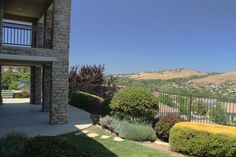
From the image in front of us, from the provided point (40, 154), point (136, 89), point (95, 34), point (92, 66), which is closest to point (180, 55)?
point (95, 34)

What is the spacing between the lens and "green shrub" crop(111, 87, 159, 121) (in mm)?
11266

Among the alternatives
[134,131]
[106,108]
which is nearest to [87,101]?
[106,108]

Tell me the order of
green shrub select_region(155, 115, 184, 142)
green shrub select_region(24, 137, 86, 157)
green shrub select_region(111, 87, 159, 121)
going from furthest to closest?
green shrub select_region(111, 87, 159, 121) → green shrub select_region(155, 115, 184, 142) → green shrub select_region(24, 137, 86, 157)

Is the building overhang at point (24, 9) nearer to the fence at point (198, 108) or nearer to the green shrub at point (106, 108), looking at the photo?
the green shrub at point (106, 108)

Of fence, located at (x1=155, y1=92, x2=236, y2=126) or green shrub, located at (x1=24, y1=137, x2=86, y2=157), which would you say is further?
fence, located at (x1=155, y1=92, x2=236, y2=126)

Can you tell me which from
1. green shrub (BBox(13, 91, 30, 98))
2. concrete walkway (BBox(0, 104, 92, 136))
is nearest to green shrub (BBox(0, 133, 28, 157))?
concrete walkway (BBox(0, 104, 92, 136))

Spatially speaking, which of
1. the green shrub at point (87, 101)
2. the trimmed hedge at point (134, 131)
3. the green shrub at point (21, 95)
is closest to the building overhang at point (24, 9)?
the green shrub at point (87, 101)

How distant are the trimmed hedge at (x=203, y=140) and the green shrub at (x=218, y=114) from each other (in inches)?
51.7

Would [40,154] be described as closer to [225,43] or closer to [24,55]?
[24,55]

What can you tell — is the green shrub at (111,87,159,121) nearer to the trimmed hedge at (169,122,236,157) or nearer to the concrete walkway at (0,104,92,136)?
the concrete walkway at (0,104,92,136)

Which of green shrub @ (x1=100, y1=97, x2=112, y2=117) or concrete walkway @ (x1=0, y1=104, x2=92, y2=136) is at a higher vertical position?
green shrub @ (x1=100, y1=97, x2=112, y2=117)

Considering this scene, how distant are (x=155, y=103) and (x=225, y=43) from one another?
39.9m

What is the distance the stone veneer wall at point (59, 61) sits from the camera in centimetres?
1227

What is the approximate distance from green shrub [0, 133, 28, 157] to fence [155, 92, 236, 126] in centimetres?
615
